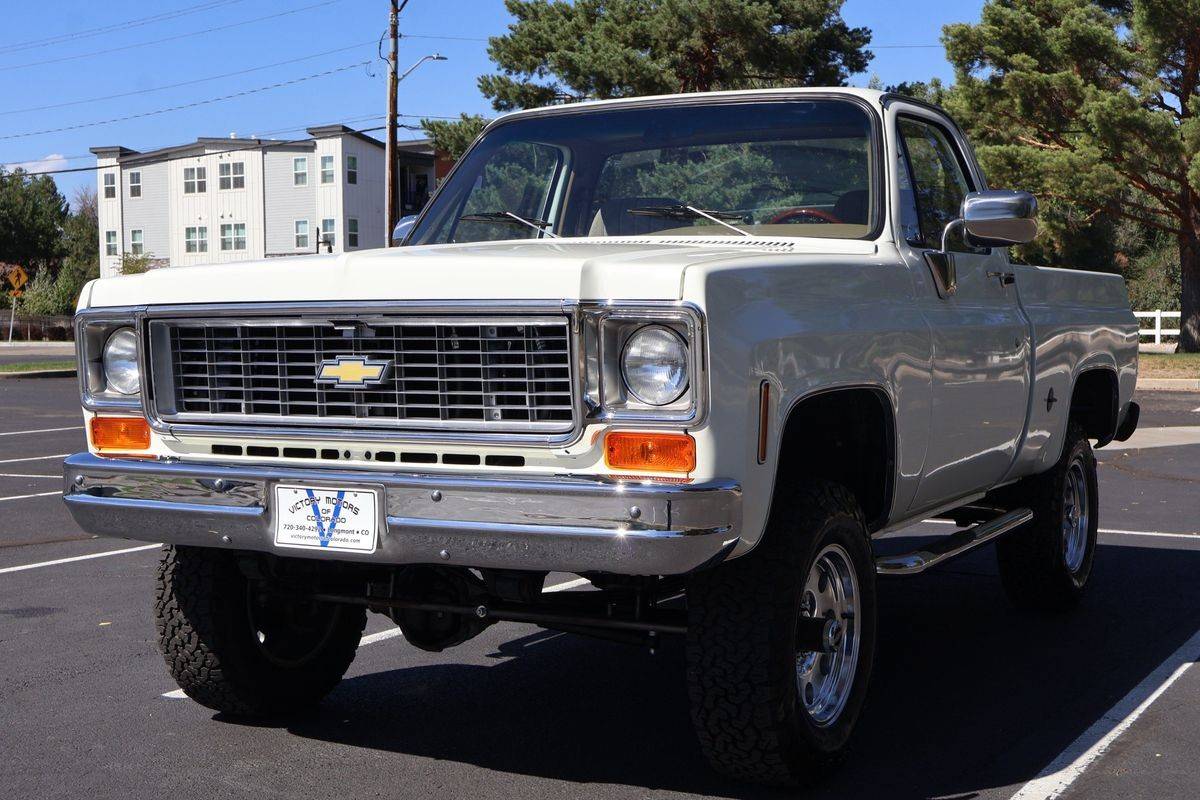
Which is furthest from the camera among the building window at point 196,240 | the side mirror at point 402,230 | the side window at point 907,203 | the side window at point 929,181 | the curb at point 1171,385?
the building window at point 196,240

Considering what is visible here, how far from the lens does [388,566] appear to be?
434cm

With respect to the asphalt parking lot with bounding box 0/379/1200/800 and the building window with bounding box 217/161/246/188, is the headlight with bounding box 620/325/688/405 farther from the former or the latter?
the building window with bounding box 217/161/246/188

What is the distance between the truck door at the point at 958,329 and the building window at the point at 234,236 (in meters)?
55.5

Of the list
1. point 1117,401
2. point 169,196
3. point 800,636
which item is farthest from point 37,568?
point 169,196

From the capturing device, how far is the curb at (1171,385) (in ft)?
79.4

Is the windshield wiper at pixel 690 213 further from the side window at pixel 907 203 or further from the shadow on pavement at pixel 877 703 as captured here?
the shadow on pavement at pixel 877 703

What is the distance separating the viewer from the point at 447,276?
3801 millimetres

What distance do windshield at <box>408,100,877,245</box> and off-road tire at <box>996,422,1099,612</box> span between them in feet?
7.01

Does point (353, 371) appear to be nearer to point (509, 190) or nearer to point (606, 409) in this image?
point (606, 409)

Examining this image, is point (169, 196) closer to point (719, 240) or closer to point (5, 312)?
point (5, 312)

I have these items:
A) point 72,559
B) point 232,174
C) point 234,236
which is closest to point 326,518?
point 72,559

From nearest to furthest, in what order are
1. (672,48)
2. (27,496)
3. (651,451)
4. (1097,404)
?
(651,451) < (1097,404) < (27,496) < (672,48)

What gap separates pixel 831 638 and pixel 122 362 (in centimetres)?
238

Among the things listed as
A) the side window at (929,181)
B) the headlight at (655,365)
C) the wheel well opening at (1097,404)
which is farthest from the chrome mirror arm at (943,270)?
the wheel well opening at (1097,404)
